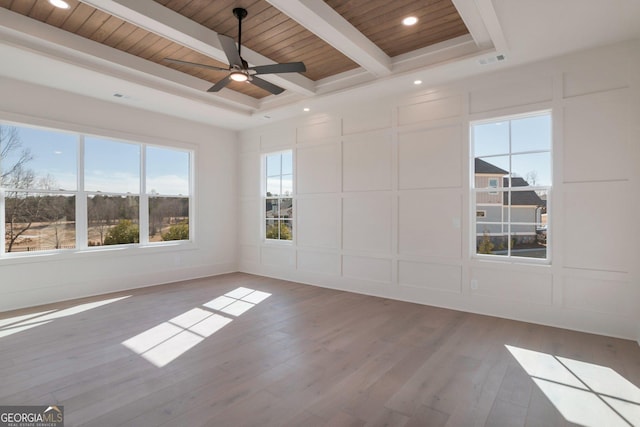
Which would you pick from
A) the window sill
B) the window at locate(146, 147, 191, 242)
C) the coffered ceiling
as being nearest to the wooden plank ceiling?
the coffered ceiling

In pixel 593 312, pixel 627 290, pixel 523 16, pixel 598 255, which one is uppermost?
pixel 523 16

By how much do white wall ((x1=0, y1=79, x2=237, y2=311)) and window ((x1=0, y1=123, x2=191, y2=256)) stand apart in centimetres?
21

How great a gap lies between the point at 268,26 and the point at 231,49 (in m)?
0.58

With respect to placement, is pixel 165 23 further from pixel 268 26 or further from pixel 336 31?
pixel 336 31

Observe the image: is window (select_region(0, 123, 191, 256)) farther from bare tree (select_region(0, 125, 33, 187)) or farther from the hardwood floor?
the hardwood floor

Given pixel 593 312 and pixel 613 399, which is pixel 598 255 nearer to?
pixel 593 312

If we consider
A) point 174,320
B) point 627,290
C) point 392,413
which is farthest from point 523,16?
point 174,320

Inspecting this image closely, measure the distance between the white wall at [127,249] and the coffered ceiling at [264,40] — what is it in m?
0.33

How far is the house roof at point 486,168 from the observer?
166 inches

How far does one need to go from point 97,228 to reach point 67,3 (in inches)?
129

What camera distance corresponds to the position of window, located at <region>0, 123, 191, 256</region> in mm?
4555

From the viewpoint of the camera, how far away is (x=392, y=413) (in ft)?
7.06

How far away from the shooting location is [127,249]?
5547 mm

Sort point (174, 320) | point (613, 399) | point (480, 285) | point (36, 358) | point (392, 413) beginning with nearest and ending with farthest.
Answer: point (392, 413)
point (613, 399)
point (36, 358)
point (174, 320)
point (480, 285)
